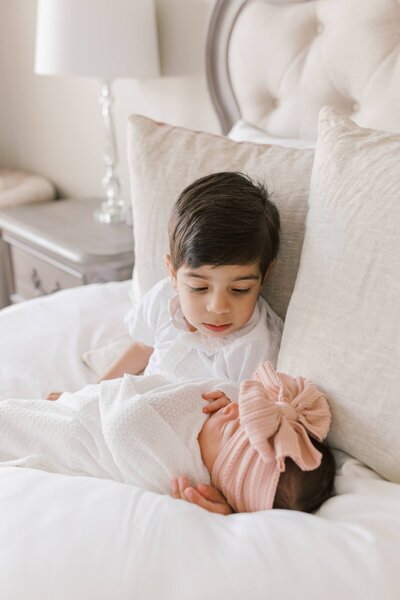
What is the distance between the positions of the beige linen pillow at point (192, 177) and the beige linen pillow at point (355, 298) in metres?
0.10

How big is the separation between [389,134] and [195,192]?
12.1 inches

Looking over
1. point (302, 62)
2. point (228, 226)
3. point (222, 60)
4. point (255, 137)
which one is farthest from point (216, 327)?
point (222, 60)

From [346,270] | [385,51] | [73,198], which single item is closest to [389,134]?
[346,270]

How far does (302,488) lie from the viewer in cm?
83

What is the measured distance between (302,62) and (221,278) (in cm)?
73

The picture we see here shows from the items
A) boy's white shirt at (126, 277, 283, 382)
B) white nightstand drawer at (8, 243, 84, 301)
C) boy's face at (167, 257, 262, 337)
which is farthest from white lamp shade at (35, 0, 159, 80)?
boy's face at (167, 257, 262, 337)

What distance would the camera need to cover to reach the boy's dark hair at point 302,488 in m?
0.83

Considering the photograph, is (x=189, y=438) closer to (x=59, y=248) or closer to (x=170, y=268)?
(x=170, y=268)

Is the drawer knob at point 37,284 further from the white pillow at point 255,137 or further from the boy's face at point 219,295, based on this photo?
the boy's face at point 219,295

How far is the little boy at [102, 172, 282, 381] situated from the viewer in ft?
3.32

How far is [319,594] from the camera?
0.66 m

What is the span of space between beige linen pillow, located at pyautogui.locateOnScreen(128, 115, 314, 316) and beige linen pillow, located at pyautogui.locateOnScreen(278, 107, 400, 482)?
98 mm

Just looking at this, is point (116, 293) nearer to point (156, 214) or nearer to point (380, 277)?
point (156, 214)

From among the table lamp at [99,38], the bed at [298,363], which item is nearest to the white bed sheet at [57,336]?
the bed at [298,363]
